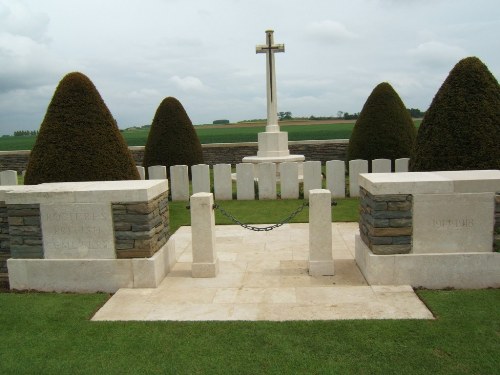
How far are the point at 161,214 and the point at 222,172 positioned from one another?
5727mm

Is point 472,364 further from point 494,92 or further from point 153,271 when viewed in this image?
point 494,92

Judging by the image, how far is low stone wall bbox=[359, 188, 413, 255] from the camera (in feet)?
17.0

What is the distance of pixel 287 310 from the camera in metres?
4.68

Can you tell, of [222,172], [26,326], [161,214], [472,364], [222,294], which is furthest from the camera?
[222,172]

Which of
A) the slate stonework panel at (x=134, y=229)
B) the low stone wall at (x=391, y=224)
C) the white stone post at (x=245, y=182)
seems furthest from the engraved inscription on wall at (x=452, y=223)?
the white stone post at (x=245, y=182)

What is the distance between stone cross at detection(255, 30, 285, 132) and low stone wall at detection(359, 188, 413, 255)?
10375 millimetres

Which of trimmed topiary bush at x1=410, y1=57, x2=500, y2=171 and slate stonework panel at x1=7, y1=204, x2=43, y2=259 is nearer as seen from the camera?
slate stonework panel at x1=7, y1=204, x2=43, y2=259

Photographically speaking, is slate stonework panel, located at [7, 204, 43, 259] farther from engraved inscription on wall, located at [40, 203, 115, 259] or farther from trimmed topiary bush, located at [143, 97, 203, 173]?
trimmed topiary bush, located at [143, 97, 203, 173]

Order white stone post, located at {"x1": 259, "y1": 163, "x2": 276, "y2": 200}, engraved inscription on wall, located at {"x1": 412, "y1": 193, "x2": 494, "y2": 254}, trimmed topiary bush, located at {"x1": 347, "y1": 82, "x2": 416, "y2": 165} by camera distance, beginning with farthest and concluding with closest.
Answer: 1. trimmed topiary bush, located at {"x1": 347, "y1": 82, "x2": 416, "y2": 165}
2. white stone post, located at {"x1": 259, "y1": 163, "x2": 276, "y2": 200}
3. engraved inscription on wall, located at {"x1": 412, "y1": 193, "x2": 494, "y2": 254}

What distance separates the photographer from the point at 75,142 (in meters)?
7.61

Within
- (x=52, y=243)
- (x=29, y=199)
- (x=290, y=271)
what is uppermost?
(x=29, y=199)

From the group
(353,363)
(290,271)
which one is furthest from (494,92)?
(353,363)

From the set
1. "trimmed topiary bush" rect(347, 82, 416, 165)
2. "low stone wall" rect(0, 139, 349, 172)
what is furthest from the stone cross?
"low stone wall" rect(0, 139, 349, 172)

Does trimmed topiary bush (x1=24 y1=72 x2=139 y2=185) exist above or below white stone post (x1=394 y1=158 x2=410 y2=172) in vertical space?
above
